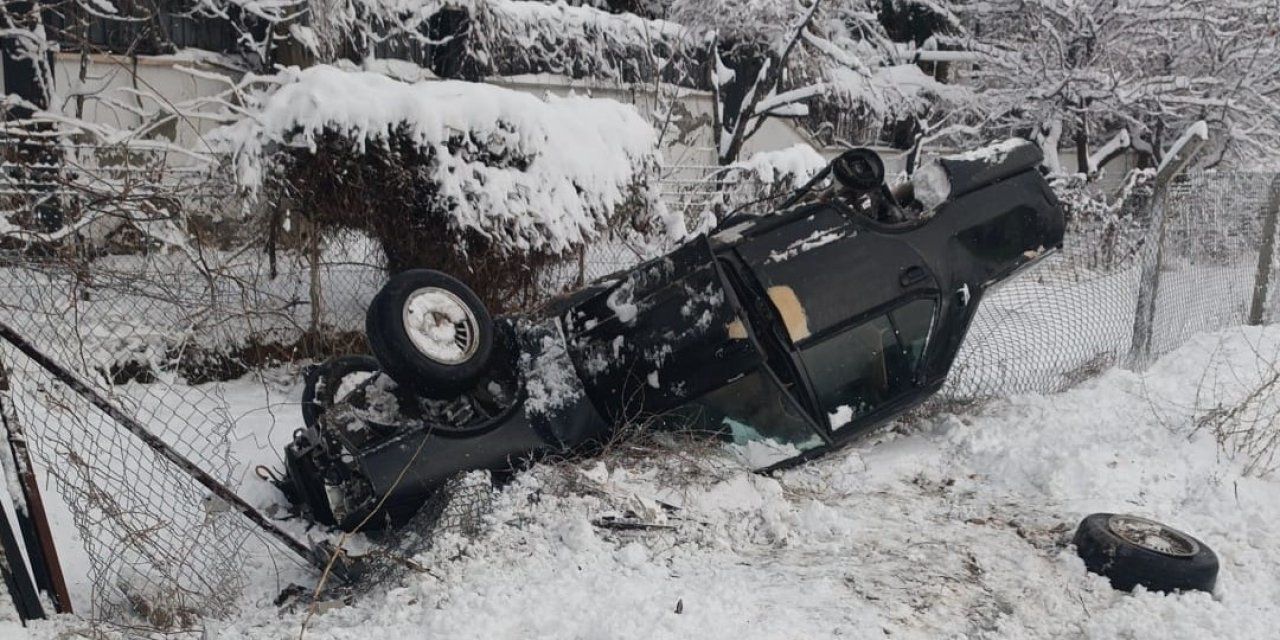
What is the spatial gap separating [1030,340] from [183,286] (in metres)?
5.42

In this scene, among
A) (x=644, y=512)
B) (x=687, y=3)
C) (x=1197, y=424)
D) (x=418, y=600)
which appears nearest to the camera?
(x=418, y=600)

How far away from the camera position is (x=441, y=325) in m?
4.16

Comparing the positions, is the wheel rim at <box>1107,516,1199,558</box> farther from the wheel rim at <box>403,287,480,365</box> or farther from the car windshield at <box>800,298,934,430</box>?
the wheel rim at <box>403,287,480,365</box>

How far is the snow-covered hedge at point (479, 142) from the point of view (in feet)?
18.6

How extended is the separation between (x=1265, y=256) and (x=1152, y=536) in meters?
5.39

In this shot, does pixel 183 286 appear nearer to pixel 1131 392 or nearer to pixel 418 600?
pixel 418 600

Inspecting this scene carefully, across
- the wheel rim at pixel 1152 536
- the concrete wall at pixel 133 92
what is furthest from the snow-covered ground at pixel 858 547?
the concrete wall at pixel 133 92

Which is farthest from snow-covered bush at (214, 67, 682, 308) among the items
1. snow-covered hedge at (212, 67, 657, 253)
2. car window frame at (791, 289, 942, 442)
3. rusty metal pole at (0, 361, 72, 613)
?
rusty metal pole at (0, 361, 72, 613)

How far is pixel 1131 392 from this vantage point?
5676 mm

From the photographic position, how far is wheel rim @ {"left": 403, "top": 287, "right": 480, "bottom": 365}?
4.01m

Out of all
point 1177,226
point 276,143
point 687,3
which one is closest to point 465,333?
point 276,143

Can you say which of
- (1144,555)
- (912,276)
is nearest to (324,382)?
(912,276)

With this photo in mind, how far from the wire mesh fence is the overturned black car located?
0.40 metres

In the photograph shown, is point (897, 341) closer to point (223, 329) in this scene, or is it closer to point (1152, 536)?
point (1152, 536)
